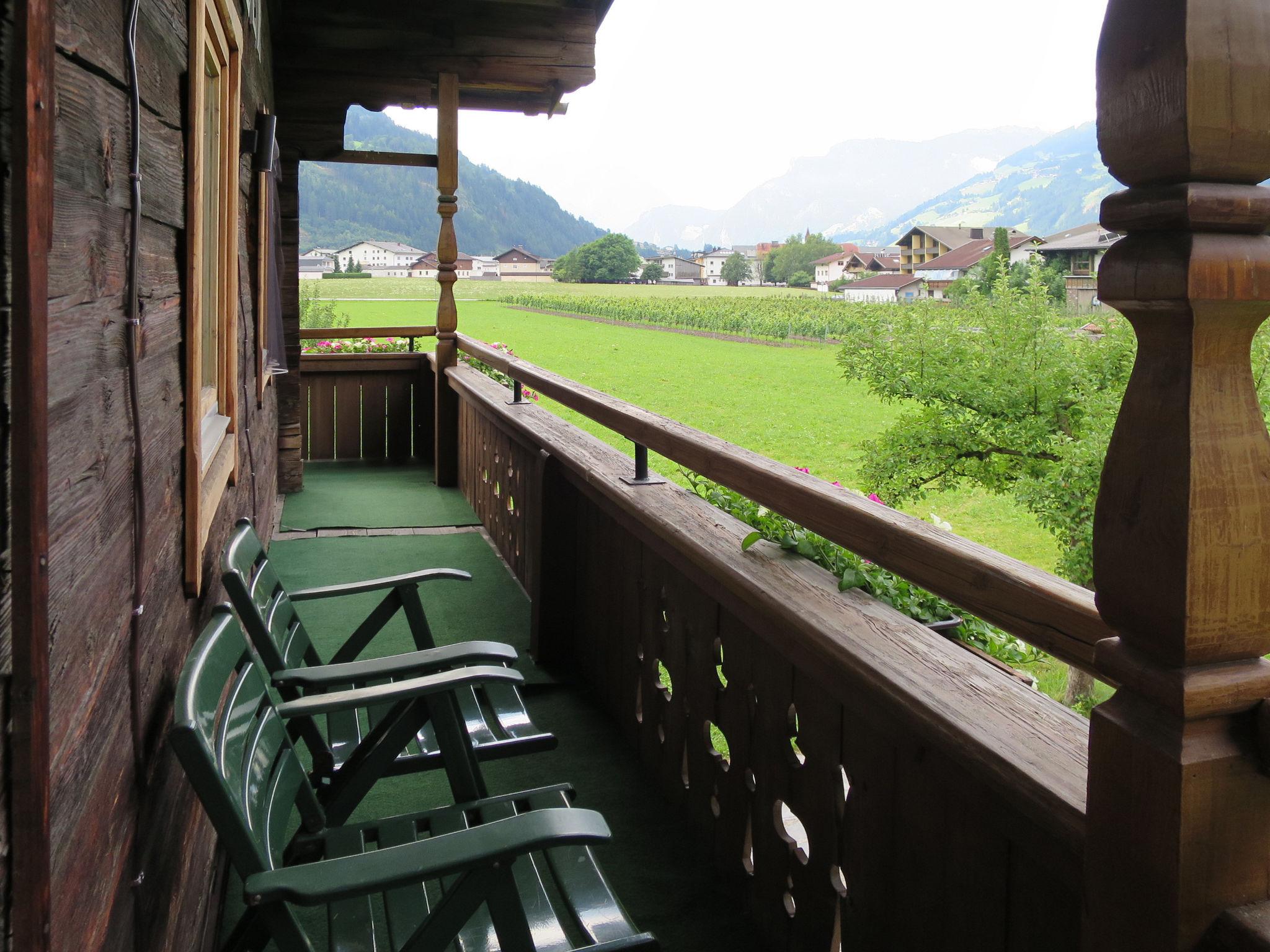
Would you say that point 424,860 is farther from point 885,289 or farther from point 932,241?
point 885,289

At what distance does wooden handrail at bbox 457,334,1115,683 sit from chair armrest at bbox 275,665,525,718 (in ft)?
1.63

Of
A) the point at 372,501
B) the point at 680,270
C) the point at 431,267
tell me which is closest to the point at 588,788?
the point at 372,501

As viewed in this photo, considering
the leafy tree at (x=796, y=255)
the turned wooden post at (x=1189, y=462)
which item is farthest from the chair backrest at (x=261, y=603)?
the leafy tree at (x=796, y=255)

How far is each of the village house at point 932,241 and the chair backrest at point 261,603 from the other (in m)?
12.7

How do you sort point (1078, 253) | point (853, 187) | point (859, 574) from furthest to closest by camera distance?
1. point (853, 187)
2. point (1078, 253)
3. point (859, 574)

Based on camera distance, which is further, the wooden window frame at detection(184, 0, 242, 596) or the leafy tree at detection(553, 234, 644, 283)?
the leafy tree at detection(553, 234, 644, 283)

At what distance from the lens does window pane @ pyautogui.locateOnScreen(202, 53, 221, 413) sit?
2301mm

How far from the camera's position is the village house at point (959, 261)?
1147cm

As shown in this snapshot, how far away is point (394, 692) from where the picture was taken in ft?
5.04

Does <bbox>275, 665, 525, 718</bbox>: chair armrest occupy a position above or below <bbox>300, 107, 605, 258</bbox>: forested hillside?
below

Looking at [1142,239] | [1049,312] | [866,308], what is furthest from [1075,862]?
[866,308]

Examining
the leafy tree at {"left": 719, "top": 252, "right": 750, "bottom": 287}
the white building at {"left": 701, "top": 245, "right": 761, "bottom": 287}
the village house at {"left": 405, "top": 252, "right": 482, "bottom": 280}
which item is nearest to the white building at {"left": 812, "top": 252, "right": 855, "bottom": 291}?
the leafy tree at {"left": 719, "top": 252, "right": 750, "bottom": 287}

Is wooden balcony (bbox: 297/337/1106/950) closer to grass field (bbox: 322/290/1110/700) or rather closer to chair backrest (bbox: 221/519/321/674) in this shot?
chair backrest (bbox: 221/519/321/674)

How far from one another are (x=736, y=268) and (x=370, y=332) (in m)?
23.8
